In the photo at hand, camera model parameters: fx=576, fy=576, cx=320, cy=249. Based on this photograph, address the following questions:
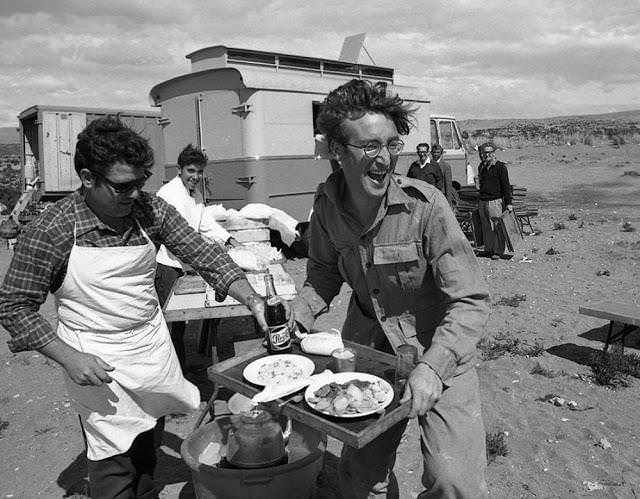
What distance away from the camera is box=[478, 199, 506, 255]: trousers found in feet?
33.3

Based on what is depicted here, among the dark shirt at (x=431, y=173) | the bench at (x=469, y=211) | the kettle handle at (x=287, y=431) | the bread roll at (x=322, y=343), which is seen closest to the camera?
the bread roll at (x=322, y=343)

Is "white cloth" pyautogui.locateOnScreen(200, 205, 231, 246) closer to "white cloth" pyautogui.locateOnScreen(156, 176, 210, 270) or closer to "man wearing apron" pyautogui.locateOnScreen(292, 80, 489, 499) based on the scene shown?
"white cloth" pyautogui.locateOnScreen(156, 176, 210, 270)

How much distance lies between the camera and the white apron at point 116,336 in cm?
262

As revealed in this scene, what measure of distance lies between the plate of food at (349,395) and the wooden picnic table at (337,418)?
0.03 m

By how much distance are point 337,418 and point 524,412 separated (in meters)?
3.00

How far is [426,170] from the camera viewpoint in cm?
1010

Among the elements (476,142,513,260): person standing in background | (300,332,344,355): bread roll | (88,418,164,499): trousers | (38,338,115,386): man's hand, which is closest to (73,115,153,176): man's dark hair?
(38,338,115,386): man's hand

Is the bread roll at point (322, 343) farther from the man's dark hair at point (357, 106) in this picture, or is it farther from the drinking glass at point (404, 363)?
the man's dark hair at point (357, 106)

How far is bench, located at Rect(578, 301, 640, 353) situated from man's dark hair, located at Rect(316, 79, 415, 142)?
12.3ft

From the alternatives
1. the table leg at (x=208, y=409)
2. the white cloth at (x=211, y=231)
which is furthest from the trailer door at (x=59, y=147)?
the table leg at (x=208, y=409)

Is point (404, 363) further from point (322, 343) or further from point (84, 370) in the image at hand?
point (84, 370)

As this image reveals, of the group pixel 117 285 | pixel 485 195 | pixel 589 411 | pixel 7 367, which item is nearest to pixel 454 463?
pixel 117 285

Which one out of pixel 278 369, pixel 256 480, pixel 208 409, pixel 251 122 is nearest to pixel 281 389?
pixel 278 369

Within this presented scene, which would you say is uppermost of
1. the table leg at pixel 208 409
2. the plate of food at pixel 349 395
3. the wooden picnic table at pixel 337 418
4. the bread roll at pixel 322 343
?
the bread roll at pixel 322 343
